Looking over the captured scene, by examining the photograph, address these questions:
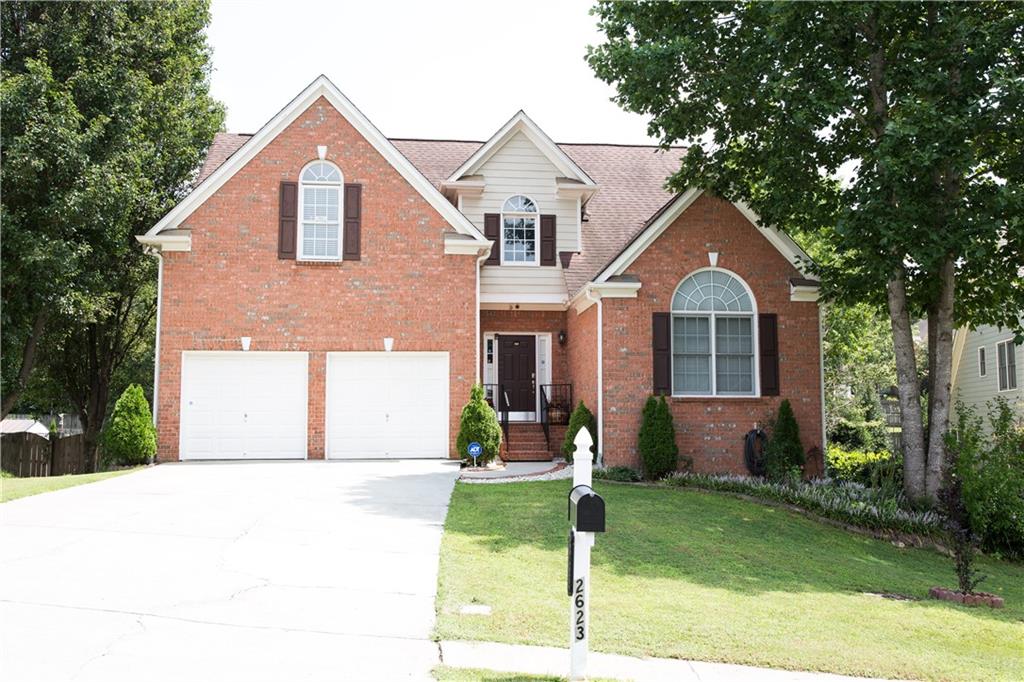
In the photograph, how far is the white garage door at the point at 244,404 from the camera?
1702 cm

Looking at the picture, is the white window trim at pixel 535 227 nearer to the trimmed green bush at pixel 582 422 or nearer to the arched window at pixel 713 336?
the arched window at pixel 713 336

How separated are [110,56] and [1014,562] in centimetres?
2118

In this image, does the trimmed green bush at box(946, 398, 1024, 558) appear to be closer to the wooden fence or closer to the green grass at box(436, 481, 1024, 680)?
the green grass at box(436, 481, 1024, 680)

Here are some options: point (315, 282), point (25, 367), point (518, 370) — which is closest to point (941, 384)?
point (518, 370)

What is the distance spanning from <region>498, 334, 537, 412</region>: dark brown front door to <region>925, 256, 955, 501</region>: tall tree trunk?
8946 millimetres

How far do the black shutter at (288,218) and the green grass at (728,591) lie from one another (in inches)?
309

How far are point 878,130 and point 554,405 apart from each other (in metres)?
9.12

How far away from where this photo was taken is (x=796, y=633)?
6.73m

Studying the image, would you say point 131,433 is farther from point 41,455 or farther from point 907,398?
point 907,398

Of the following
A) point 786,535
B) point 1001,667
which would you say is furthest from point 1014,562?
point 1001,667

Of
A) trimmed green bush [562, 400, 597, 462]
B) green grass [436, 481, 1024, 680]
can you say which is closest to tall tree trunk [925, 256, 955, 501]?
green grass [436, 481, 1024, 680]

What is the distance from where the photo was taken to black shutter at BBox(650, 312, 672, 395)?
53.2 feet

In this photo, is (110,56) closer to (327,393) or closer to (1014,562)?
(327,393)

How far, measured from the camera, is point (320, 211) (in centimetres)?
1780
